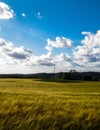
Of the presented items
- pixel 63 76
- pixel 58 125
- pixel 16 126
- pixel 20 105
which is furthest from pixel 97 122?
pixel 63 76

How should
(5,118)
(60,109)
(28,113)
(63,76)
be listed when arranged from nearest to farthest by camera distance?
(5,118)
(28,113)
(60,109)
(63,76)

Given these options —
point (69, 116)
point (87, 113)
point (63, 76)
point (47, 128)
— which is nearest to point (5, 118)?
point (47, 128)

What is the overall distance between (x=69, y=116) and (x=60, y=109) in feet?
3.40

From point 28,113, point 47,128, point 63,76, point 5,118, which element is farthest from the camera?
point 63,76

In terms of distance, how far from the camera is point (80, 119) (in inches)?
306

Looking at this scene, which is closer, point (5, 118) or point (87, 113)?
point (5, 118)

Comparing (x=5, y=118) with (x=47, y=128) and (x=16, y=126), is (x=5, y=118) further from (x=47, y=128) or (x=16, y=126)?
(x=47, y=128)

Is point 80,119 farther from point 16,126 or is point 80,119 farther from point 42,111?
point 16,126

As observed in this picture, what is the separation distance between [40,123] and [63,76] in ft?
427

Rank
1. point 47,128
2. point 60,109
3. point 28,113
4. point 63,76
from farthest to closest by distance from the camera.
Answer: point 63,76, point 60,109, point 28,113, point 47,128

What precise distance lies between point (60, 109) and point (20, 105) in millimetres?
1523

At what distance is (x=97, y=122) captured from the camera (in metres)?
7.66

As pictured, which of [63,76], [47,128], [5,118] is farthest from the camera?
[63,76]

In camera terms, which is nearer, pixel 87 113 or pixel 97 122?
pixel 97 122
